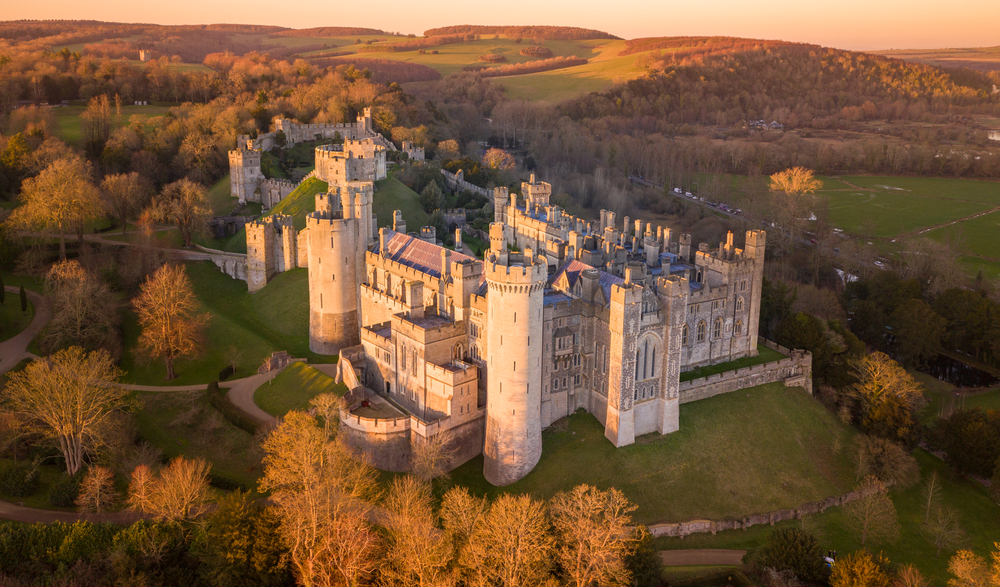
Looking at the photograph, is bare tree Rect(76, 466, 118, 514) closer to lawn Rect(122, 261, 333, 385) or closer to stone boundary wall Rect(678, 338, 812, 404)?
lawn Rect(122, 261, 333, 385)

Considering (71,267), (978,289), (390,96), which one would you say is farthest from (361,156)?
(978,289)

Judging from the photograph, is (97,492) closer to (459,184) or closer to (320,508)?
(320,508)

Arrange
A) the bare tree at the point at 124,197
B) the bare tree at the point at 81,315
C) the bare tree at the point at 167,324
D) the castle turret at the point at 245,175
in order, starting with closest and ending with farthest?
the bare tree at the point at 81,315 → the bare tree at the point at 167,324 → the bare tree at the point at 124,197 → the castle turret at the point at 245,175

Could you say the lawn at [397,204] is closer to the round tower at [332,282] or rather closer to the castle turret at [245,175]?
the castle turret at [245,175]

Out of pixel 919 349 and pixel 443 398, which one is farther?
pixel 919 349

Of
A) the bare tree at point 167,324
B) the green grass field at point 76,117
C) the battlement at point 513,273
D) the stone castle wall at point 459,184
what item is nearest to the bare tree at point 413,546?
the battlement at point 513,273

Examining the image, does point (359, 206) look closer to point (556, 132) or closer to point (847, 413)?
point (847, 413)
